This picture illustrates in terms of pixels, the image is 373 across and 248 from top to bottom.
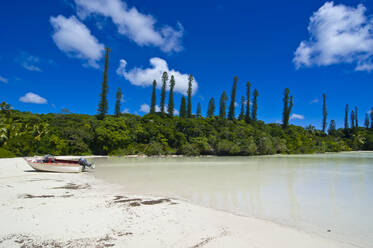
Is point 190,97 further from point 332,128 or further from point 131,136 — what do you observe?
point 332,128

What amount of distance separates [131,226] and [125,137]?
2925cm

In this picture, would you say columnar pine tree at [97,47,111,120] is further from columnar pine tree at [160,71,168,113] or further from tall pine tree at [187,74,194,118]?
tall pine tree at [187,74,194,118]

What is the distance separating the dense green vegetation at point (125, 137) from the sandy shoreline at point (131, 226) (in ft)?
76.4

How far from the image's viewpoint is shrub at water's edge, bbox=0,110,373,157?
87.8ft

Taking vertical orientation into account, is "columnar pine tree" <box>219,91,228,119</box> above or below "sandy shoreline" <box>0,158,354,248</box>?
above

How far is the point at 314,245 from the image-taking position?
3.69 metres

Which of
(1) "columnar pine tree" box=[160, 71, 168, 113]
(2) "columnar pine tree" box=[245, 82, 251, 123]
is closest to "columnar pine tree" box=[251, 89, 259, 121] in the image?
(2) "columnar pine tree" box=[245, 82, 251, 123]

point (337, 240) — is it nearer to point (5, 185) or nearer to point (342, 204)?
point (342, 204)

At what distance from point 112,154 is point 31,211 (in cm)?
2756

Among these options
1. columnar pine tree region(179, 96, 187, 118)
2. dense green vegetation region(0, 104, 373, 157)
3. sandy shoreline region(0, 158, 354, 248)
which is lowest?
sandy shoreline region(0, 158, 354, 248)


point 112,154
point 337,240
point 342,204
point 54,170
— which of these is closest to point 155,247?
point 337,240

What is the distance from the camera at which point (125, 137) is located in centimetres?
3228

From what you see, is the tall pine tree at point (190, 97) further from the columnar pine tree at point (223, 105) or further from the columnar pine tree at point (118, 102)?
the columnar pine tree at point (118, 102)

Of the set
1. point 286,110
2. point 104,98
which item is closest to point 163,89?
point 104,98
